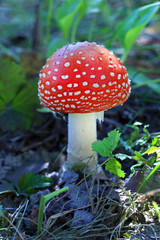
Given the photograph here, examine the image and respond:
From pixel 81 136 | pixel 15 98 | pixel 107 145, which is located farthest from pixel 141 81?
pixel 107 145

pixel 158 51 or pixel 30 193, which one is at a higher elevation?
pixel 158 51

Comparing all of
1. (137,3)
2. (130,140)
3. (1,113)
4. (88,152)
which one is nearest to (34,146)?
(1,113)

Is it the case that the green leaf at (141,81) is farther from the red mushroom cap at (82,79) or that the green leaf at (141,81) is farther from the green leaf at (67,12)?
the red mushroom cap at (82,79)

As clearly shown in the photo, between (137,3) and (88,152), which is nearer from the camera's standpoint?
(88,152)

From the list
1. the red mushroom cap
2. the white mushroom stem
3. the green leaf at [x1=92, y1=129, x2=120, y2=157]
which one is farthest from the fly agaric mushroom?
the white mushroom stem

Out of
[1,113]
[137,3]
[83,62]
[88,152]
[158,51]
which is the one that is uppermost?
[137,3]

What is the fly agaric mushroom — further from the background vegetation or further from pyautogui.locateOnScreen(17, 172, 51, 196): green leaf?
pyautogui.locateOnScreen(17, 172, 51, 196): green leaf

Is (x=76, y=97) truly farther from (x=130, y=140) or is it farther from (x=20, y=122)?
(x=20, y=122)
